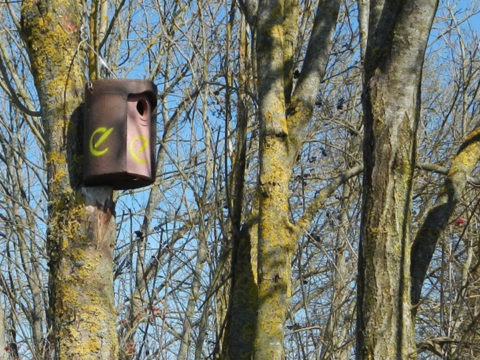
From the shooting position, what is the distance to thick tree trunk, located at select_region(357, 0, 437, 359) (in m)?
3.00

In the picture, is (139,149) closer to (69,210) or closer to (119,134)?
(119,134)

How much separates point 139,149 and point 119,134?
0.11 metres

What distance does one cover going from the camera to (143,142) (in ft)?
11.3

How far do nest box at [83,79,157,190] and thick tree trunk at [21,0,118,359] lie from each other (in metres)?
0.06

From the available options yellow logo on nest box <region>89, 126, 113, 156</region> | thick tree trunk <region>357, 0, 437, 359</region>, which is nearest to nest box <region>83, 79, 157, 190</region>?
yellow logo on nest box <region>89, 126, 113, 156</region>

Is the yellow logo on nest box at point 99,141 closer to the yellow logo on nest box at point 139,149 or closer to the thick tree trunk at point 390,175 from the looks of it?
the yellow logo on nest box at point 139,149

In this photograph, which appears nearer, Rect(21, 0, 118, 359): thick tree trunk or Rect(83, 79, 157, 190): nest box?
Rect(21, 0, 118, 359): thick tree trunk

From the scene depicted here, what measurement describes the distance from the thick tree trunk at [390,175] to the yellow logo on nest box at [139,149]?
2.84 ft

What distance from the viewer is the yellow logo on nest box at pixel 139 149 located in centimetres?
335

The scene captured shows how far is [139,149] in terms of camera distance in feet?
11.1

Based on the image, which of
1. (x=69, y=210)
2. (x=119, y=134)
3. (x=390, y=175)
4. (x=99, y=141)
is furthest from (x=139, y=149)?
(x=390, y=175)

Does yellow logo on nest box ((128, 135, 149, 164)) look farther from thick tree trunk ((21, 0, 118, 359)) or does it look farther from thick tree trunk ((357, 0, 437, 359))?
thick tree trunk ((357, 0, 437, 359))

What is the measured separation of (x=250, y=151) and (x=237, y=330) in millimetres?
3919

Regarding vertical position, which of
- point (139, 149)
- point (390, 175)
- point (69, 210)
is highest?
point (139, 149)
